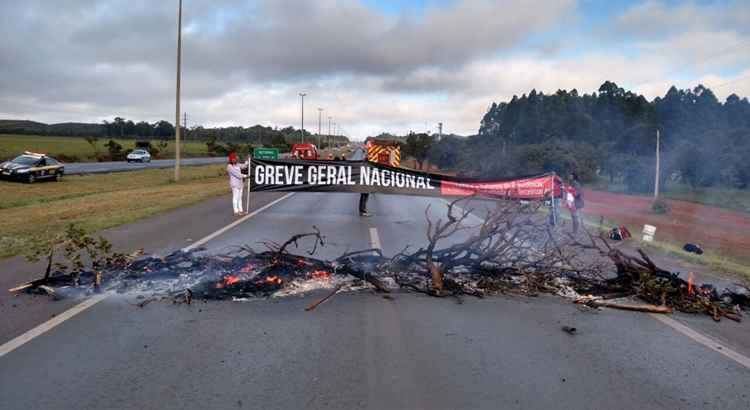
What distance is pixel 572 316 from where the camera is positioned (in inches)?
253

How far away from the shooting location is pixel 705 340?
5.70m

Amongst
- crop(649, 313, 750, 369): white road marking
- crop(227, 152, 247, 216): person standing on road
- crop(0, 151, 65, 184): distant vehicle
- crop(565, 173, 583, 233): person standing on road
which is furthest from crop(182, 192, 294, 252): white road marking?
crop(0, 151, 65, 184): distant vehicle

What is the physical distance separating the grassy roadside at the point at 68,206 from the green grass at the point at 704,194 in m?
26.7

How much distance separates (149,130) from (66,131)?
16.2m

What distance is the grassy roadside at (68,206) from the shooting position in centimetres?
1346

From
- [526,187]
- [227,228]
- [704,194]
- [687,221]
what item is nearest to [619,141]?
[704,194]

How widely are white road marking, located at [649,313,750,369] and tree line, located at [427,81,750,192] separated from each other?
1549cm

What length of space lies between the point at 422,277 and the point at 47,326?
14.2 feet

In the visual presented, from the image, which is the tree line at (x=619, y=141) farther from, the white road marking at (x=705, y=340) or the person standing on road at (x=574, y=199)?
the white road marking at (x=705, y=340)

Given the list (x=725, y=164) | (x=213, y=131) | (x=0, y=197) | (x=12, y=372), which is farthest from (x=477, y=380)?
(x=213, y=131)

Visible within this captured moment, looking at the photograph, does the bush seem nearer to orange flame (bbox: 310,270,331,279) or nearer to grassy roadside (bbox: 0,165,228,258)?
grassy roadside (bbox: 0,165,228,258)

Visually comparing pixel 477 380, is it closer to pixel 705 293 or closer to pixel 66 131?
pixel 705 293

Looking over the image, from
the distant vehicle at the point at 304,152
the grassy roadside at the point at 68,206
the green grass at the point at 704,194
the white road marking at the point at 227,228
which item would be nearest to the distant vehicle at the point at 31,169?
the grassy roadside at the point at 68,206

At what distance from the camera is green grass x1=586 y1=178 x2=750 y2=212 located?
32531mm
